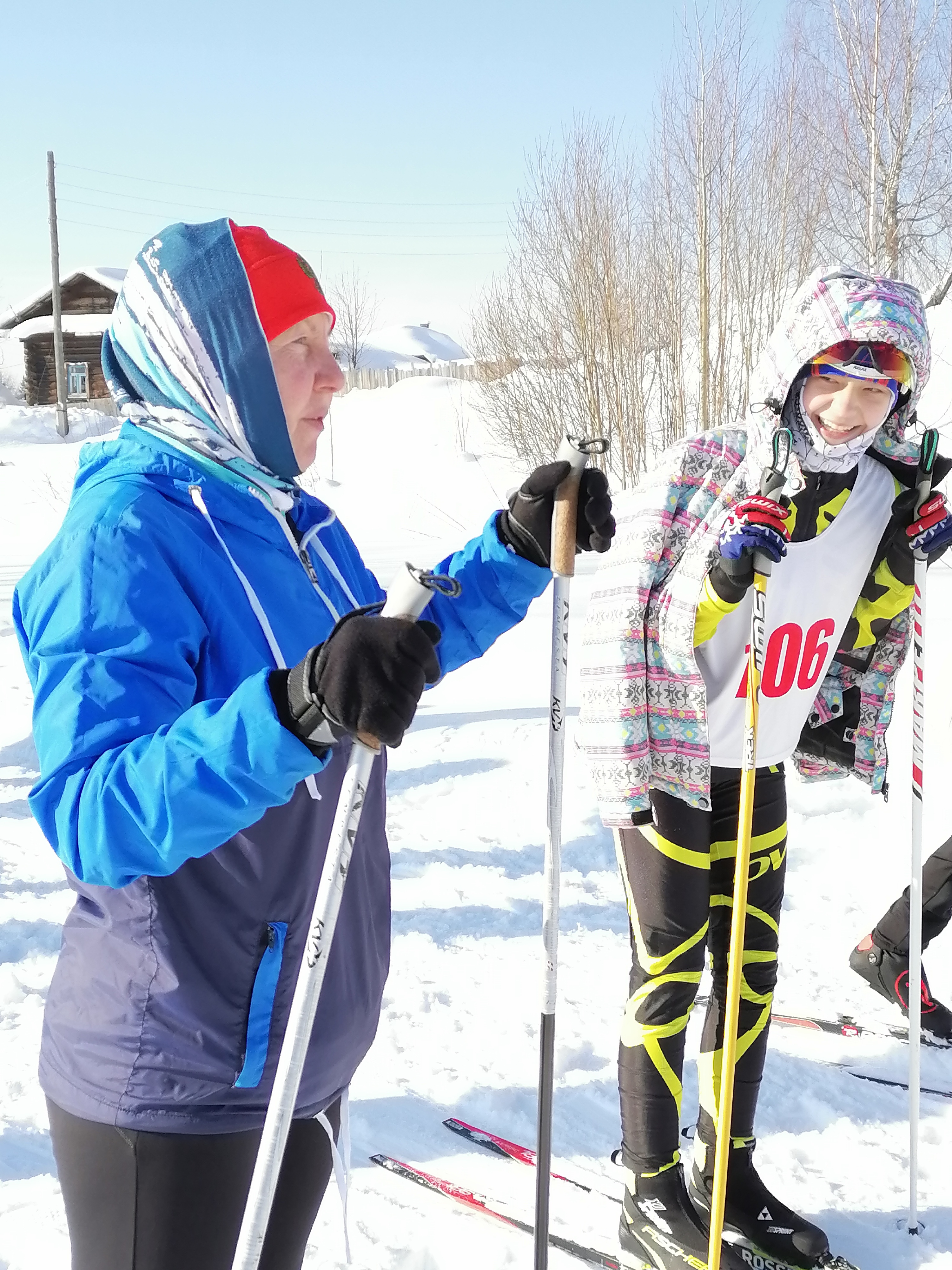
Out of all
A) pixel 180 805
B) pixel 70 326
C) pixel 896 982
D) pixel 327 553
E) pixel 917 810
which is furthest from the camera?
pixel 70 326

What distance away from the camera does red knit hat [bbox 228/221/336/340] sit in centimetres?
158

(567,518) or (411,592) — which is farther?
(567,518)

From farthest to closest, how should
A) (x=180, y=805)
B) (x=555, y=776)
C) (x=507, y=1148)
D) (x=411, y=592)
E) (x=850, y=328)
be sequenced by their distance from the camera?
(x=507, y=1148) < (x=850, y=328) < (x=555, y=776) < (x=411, y=592) < (x=180, y=805)

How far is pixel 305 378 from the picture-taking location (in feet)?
5.33

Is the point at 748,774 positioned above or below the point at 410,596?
below

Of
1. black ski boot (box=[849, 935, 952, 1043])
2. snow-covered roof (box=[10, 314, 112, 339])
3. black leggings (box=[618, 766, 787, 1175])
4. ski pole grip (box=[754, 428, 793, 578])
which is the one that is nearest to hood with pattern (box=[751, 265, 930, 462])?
ski pole grip (box=[754, 428, 793, 578])

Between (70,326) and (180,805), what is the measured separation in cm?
3894

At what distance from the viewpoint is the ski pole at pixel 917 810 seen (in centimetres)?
246

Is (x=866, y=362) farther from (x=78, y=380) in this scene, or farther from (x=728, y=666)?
(x=78, y=380)

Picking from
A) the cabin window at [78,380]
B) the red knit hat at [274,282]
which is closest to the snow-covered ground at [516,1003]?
the red knit hat at [274,282]

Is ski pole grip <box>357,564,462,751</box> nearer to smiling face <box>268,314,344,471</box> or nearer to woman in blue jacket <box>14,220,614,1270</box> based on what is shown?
woman in blue jacket <box>14,220,614,1270</box>

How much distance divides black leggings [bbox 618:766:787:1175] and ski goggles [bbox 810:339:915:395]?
95 centimetres

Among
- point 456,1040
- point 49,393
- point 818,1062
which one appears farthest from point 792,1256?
point 49,393

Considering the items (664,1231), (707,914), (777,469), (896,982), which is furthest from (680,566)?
(896,982)
